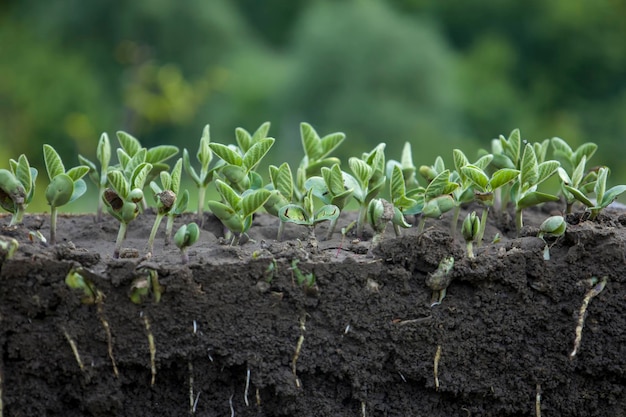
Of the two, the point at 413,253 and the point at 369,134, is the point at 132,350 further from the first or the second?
the point at 369,134

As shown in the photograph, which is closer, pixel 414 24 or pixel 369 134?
pixel 369 134

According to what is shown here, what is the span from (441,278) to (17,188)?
83cm

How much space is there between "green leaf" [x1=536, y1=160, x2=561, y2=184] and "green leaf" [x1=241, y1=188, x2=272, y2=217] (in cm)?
59

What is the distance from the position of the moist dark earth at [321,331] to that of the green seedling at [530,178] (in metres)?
0.07

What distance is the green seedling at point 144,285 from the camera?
1339 mm

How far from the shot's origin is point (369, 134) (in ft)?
20.7

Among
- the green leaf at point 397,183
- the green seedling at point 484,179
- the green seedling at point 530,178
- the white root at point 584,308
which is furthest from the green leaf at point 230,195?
the white root at point 584,308

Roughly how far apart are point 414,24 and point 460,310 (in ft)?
19.1

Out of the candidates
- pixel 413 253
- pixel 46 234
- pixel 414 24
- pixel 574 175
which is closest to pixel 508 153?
pixel 574 175

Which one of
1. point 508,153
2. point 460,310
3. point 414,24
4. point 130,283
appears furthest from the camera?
point 414,24

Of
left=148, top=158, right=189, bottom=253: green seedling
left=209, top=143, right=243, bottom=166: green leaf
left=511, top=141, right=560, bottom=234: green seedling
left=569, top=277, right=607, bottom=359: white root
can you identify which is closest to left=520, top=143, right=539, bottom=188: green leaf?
left=511, top=141, right=560, bottom=234: green seedling

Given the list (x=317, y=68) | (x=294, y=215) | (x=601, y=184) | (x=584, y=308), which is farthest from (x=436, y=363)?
(x=317, y=68)

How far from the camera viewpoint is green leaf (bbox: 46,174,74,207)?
144 cm

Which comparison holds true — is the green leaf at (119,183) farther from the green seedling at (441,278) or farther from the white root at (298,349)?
the green seedling at (441,278)
